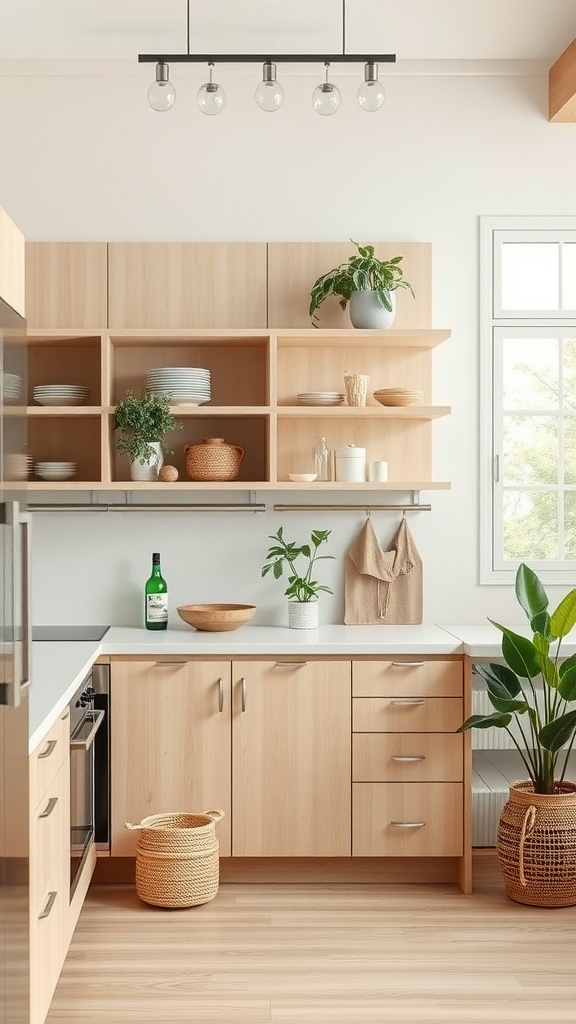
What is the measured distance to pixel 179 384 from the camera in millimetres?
4027

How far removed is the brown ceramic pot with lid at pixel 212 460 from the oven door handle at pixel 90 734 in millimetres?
976

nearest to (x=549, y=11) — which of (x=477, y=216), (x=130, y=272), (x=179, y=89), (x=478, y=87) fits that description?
(x=478, y=87)

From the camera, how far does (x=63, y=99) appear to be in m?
4.29

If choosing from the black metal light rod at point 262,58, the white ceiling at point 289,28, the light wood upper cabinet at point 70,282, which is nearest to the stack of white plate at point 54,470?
the light wood upper cabinet at point 70,282

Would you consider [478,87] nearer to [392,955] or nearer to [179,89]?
[179,89]

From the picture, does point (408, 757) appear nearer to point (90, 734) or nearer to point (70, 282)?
point (90, 734)

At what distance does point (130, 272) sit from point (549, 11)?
72.7 inches

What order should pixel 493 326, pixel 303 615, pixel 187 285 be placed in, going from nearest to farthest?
pixel 303 615
pixel 187 285
pixel 493 326

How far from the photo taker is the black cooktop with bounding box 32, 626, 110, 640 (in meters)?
4.07

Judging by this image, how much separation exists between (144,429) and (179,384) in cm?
24

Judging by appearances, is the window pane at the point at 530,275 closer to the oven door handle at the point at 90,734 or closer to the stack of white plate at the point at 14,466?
the oven door handle at the point at 90,734

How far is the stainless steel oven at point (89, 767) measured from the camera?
10.3 feet

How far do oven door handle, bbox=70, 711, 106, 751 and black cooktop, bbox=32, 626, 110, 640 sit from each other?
1.45 feet

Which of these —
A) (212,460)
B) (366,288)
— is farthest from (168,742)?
(366,288)
